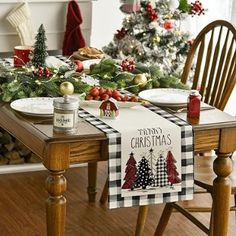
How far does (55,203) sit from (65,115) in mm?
326

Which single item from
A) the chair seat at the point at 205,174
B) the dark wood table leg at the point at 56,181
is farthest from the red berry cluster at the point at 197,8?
the dark wood table leg at the point at 56,181

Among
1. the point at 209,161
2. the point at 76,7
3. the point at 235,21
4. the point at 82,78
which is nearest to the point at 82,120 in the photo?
the point at 82,78

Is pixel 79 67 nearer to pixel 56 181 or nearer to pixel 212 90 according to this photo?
pixel 212 90

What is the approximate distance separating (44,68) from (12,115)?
0.42m

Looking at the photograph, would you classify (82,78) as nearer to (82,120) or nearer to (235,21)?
(82,120)

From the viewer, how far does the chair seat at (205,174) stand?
3.12 m

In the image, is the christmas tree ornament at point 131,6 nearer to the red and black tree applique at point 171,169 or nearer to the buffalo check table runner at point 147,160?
the buffalo check table runner at point 147,160

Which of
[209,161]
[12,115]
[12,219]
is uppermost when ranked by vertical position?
[12,115]

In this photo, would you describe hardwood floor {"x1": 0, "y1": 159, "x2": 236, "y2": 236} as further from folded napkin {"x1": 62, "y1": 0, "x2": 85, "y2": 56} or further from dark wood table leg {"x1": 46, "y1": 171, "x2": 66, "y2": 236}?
folded napkin {"x1": 62, "y1": 0, "x2": 85, "y2": 56}

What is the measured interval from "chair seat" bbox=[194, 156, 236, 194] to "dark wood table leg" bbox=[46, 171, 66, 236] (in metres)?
0.72

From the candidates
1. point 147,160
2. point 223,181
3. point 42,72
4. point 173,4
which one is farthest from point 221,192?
point 173,4

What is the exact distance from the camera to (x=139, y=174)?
2.76 m

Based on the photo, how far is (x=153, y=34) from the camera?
16.2 ft

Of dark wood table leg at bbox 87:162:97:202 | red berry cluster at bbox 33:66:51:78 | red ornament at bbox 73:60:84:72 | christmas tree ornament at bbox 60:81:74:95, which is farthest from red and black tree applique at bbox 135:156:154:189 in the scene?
dark wood table leg at bbox 87:162:97:202
